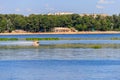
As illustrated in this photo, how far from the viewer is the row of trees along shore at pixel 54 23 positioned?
155625mm

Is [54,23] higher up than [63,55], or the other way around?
[63,55]

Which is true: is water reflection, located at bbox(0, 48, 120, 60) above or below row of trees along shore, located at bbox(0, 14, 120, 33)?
above

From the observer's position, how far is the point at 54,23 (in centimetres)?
16000

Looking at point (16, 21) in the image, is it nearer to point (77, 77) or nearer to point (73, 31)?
point (73, 31)

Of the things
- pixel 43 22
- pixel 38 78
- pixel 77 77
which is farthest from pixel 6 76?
pixel 43 22

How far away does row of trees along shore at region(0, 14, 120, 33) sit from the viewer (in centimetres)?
15562

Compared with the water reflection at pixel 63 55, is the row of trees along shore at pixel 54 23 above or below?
below

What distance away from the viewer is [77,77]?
2669 centimetres

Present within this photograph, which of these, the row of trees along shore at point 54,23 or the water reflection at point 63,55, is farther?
the row of trees along shore at point 54,23

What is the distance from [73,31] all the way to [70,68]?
422 ft

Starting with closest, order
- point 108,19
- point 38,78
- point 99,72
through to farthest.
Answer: point 38,78, point 99,72, point 108,19

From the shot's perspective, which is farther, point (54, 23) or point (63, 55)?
point (54, 23)

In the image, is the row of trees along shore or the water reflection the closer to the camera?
the water reflection

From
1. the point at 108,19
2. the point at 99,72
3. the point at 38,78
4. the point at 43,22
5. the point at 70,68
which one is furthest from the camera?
the point at 108,19
